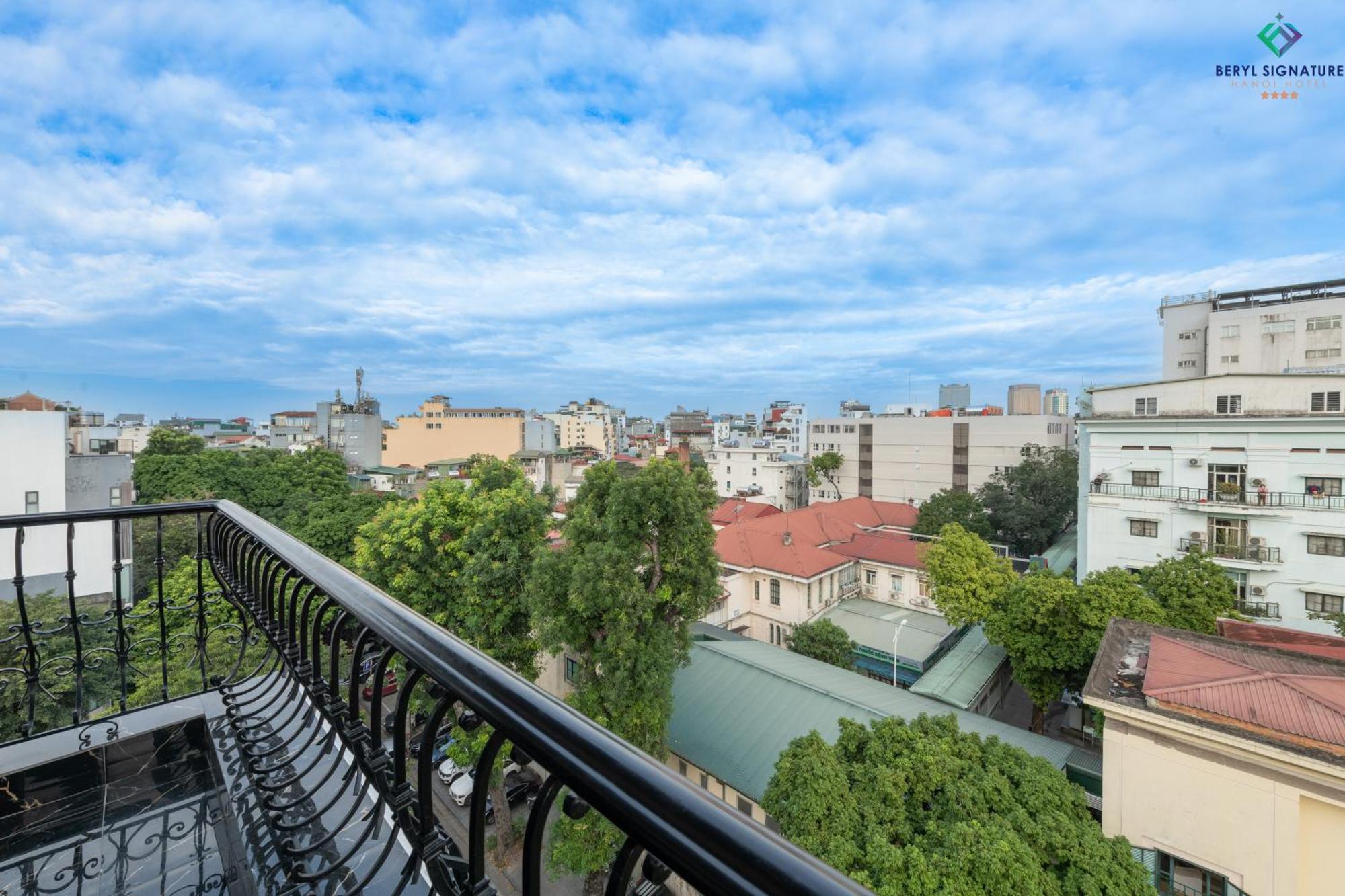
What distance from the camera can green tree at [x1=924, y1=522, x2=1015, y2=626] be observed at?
50.9ft

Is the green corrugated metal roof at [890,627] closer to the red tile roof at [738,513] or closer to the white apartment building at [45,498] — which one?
the red tile roof at [738,513]

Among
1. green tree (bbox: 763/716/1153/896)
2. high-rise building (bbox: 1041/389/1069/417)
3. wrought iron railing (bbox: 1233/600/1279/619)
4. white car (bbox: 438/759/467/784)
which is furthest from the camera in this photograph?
high-rise building (bbox: 1041/389/1069/417)

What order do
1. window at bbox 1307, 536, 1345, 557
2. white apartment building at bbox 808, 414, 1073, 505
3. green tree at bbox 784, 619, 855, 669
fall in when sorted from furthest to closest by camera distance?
white apartment building at bbox 808, 414, 1073, 505 → green tree at bbox 784, 619, 855, 669 → window at bbox 1307, 536, 1345, 557

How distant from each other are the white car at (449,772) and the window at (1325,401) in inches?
961

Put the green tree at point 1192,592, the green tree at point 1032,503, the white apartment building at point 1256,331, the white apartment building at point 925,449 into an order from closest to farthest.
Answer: the green tree at point 1192,592
the white apartment building at point 1256,331
the green tree at point 1032,503
the white apartment building at point 925,449

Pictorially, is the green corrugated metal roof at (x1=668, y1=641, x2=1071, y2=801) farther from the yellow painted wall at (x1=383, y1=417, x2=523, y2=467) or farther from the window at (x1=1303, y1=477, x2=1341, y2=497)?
the yellow painted wall at (x1=383, y1=417, x2=523, y2=467)

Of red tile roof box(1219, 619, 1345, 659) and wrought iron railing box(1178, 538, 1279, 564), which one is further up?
wrought iron railing box(1178, 538, 1279, 564)

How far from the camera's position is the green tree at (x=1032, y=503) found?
1105 inches

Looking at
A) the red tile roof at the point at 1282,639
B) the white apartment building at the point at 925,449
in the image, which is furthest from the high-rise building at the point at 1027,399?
the red tile roof at the point at 1282,639

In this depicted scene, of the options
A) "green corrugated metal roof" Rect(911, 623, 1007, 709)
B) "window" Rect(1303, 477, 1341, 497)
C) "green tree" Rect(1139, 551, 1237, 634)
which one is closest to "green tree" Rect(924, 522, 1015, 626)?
"green corrugated metal roof" Rect(911, 623, 1007, 709)

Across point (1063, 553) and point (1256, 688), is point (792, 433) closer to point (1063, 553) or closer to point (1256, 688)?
point (1063, 553)

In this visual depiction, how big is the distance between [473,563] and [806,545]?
554 inches

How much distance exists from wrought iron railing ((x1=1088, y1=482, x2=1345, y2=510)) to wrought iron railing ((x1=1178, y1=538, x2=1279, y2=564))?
1153mm

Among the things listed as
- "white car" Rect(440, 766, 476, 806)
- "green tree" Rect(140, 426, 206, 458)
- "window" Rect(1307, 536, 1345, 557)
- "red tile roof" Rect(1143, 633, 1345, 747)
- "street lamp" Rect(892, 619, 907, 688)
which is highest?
"green tree" Rect(140, 426, 206, 458)
